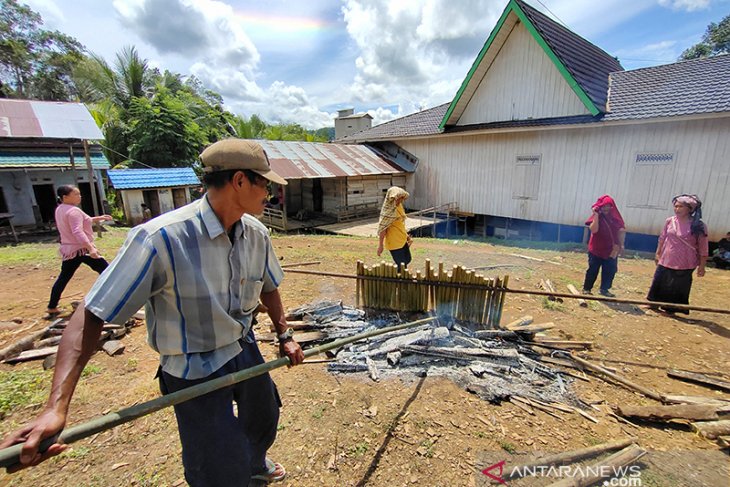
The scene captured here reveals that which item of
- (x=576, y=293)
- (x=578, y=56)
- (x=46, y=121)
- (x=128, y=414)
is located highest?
(x=578, y=56)

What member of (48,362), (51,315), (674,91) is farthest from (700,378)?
(674,91)

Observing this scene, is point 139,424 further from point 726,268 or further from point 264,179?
point 726,268

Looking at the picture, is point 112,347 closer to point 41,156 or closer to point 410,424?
point 410,424

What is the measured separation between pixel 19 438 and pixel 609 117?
47.2 ft

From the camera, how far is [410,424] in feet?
10.3

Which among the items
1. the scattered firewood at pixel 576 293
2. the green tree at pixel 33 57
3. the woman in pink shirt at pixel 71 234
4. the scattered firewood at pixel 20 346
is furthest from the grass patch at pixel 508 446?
the green tree at pixel 33 57

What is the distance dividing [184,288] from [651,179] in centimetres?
1399

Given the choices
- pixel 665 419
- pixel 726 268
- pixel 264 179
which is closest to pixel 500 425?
pixel 665 419

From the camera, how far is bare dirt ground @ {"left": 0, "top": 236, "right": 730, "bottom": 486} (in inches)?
105

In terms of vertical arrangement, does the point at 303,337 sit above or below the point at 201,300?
below

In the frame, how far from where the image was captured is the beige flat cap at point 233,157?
5.90ft

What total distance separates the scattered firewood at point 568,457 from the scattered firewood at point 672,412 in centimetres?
49

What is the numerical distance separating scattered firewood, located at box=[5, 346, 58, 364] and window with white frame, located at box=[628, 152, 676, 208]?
15162 mm

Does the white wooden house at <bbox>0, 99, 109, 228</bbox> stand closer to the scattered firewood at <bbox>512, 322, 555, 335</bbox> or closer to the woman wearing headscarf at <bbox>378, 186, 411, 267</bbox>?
the woman wearing headscarf at <bbox>378, 186, 411, 267</bbox>
